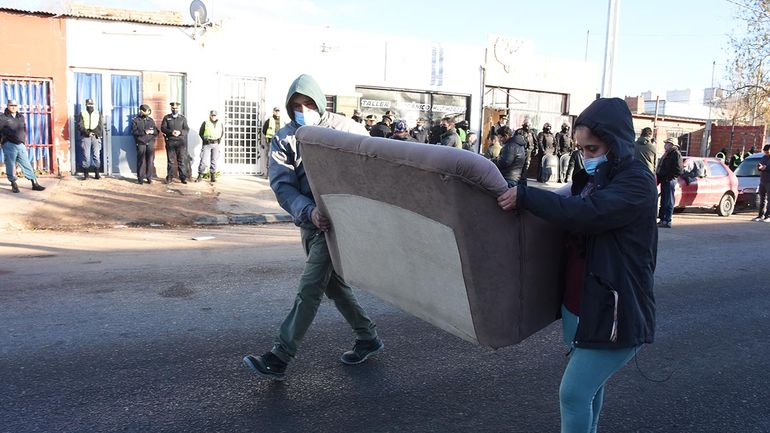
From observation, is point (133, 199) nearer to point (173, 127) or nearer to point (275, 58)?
point (173, 127)

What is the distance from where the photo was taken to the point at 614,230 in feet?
8.54

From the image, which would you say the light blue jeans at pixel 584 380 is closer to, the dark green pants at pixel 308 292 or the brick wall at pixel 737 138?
the dark green pants at pixel 308 292

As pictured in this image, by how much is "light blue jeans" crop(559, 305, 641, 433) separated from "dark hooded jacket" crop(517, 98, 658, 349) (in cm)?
7

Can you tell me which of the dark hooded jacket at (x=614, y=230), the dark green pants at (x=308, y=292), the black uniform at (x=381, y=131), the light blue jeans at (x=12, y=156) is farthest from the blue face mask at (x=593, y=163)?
the light blue jeans at (x=12, y=156)

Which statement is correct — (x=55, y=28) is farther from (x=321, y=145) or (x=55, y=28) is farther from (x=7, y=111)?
(x=321, y=145)

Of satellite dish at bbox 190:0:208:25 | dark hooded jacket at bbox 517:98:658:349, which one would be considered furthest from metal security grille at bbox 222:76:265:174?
dark hooded jacket at bbox 517:98:658:349

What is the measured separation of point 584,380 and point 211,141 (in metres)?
13.9

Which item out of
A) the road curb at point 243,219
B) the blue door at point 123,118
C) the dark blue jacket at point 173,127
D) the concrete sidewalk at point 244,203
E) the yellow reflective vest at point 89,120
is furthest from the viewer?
the blue door at point 123,118

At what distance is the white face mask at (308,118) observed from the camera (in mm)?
3924

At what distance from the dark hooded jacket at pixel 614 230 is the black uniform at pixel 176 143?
13200 mm

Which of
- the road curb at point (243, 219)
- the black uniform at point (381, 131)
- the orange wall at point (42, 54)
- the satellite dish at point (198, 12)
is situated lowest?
the road curb at point (243, 219)

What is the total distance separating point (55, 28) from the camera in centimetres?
1444

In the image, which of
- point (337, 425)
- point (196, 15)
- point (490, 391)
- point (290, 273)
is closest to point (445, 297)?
point (337, 425)

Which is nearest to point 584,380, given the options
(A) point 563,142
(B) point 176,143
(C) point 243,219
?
(C) point 243,219
